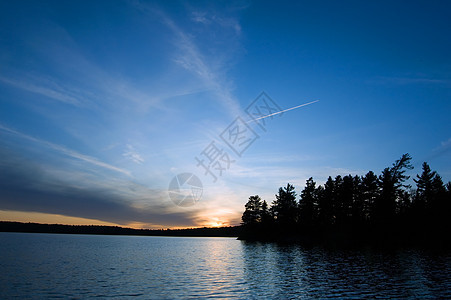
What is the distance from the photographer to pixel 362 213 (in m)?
105

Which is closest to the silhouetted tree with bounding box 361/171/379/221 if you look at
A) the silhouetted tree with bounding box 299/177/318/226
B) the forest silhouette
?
the forest silhouette

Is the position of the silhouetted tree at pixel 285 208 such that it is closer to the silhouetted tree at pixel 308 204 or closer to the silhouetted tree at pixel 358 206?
the silhouetted tree at pixel 308 204

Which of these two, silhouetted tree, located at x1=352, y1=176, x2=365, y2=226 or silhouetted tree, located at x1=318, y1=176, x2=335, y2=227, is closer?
silhouetted tree, located at x1=352, y1=176, x2=365, y2=226

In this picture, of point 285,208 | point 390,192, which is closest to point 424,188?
point 390,192

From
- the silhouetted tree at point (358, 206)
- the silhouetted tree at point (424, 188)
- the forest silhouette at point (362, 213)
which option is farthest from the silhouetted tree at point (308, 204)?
the silhouetted tree at point (424, 188)

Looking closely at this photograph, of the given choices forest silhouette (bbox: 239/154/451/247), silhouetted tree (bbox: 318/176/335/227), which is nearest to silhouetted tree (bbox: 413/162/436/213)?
forest silhouette (bbox: 239/154/451/247)

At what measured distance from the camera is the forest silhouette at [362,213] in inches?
3297

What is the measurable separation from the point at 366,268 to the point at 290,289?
1863cm

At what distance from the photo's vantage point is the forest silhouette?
3297 inches

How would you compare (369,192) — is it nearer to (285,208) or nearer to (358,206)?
(358,206)

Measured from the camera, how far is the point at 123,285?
32125mm

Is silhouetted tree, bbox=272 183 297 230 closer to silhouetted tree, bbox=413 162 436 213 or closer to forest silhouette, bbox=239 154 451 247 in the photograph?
forest silhouette, bbox=239 154 451 247

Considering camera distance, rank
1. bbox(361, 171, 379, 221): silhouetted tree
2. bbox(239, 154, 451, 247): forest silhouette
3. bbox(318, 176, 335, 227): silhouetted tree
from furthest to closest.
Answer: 1. bbox(318, 176, 335, 227): silhouetted tree
2. bbox(361, 171, 379, 221): silhouetted tree
3. bbox(239, 154, 451, 247): forest silhouette

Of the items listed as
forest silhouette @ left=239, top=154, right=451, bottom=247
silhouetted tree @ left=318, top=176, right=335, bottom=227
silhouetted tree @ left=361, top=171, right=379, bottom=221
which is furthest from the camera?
silhouetted tree @ left=318, top=176, right=335, bottom=227
